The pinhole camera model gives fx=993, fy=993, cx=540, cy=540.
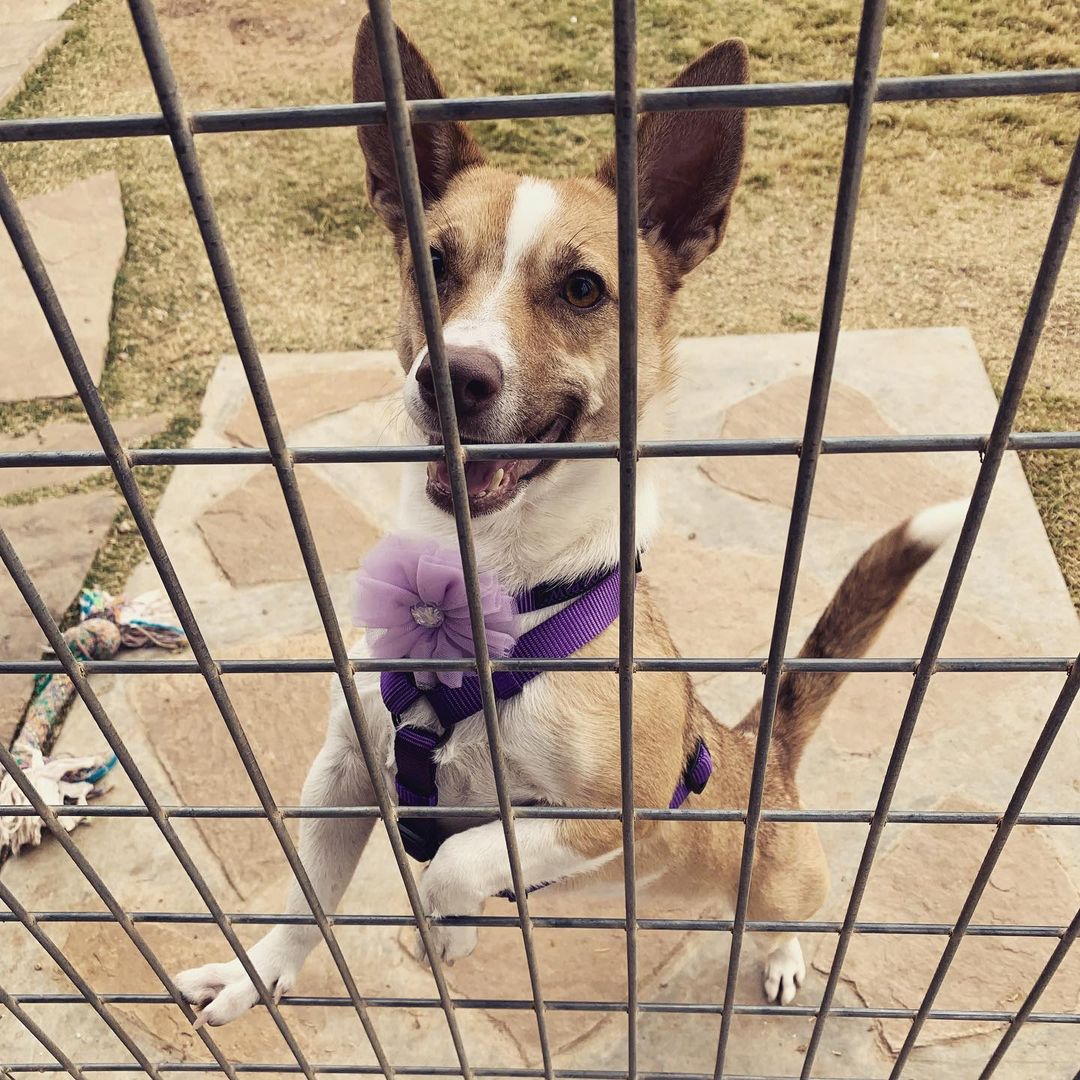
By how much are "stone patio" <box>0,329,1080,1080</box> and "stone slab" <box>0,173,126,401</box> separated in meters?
0.78

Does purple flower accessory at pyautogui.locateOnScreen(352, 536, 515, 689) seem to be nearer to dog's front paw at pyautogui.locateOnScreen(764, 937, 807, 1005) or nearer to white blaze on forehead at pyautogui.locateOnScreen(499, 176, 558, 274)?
white blaze on forehead at pyautogui.locateOnScreen(499, 176, 558, 274)

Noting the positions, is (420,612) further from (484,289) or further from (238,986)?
(238,986)

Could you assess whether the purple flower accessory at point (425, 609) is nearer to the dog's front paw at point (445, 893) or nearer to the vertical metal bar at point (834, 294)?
the dog's front paw at point (445, 893)

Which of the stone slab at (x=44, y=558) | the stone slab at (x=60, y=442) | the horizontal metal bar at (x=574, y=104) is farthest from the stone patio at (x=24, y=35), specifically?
the horizontal metal bar at (x=574, y=104)

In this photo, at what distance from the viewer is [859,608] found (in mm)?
2051

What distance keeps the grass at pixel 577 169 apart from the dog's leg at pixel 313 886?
1774 millimetres

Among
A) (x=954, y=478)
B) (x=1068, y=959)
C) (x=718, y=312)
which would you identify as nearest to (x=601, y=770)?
(x=1068, y=959)

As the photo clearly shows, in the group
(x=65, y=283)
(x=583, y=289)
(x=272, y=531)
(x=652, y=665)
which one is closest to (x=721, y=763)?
(x=583, y=289)

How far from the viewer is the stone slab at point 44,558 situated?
318cm

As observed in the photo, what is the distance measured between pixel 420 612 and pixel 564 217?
0.93m

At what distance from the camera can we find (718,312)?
4.57m

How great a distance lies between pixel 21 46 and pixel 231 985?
23.4ft

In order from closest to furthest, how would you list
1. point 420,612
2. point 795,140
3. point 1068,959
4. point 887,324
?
point 420,612 < point 1068,959 < point 887,324 < point 795,140

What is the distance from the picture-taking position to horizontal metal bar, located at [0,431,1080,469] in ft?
2.83
